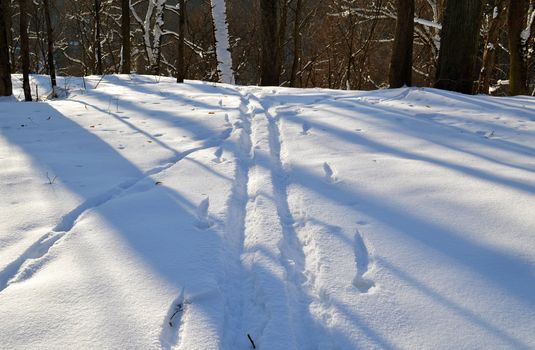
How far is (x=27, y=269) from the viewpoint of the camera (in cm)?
193

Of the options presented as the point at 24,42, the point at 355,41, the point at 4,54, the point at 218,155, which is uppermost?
the point at 355,41

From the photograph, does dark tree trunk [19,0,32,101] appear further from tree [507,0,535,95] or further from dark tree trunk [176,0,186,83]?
tree [507,0,535,95]

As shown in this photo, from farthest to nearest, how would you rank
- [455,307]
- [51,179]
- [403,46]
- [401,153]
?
1. [403,46]
2. [401,153]
3. [51,179]
4. [455,307]

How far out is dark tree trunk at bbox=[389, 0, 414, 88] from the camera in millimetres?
7215

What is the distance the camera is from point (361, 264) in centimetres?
202

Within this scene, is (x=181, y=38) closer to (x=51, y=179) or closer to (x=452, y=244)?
(x=51, y=179)

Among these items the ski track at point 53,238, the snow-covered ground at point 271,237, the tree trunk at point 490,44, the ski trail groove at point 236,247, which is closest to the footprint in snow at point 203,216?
the snow-covered ground at point 271,237

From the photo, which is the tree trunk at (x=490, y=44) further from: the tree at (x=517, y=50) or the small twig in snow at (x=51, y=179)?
the small twig in snow at (x=51, y=179)

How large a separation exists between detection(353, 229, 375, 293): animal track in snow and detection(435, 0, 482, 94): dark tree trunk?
16.7 feet

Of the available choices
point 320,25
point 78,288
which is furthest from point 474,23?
point 320,25

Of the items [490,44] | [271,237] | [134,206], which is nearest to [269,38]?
[490,44]

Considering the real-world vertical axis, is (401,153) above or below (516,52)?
below

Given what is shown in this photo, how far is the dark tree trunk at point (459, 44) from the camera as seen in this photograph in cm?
602

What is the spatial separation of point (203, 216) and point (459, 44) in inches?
214
